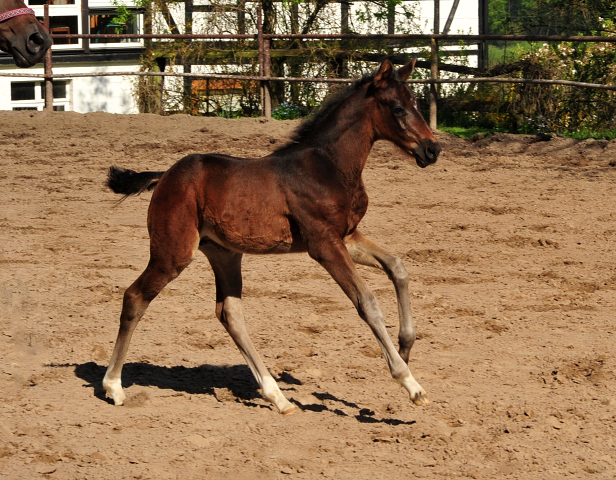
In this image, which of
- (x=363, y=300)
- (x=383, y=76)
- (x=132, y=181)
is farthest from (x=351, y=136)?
(x=132, y=181)

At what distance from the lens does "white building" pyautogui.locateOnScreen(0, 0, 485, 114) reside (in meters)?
17.6

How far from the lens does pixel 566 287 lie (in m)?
6.36

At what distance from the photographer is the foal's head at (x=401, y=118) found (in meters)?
4.32

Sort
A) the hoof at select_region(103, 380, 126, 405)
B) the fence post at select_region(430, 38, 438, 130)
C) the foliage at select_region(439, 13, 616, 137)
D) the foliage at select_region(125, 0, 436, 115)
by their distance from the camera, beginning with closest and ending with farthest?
the hoof at select_region(103, 380, 126, 405), the foliage at select_region(439, 13, 616, 137), the fence post at select_region(430, 38, 438, 130), the foliage at select_region(125, 0, 436, 115)

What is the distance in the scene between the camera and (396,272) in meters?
4.36

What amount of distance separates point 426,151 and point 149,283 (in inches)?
63.1

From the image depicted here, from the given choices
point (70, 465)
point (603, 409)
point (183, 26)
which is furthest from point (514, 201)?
point (183, 26)

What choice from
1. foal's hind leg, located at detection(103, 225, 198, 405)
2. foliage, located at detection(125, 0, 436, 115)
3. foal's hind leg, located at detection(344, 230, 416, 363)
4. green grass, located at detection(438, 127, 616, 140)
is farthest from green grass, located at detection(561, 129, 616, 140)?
foal's hind leg, located at detection(103, 225, 198, 405)

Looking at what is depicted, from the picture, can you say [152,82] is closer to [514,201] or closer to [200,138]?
[200,138]

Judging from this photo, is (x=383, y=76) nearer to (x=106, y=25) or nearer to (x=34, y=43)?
(x=34, y=43)

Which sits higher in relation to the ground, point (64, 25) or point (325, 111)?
point (64, 25)

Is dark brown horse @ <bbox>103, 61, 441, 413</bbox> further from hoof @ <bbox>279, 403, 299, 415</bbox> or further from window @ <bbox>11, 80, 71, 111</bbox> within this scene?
window @ <bbox>11, 80, 71, 111</bbox>

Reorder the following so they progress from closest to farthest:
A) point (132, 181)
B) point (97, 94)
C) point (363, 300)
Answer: point (363, 300) < point (132, 181) < point (97, 94)

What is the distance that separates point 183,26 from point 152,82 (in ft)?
6.49
